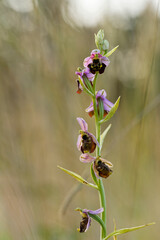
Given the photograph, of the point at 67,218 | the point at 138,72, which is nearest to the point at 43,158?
the point at 67,218

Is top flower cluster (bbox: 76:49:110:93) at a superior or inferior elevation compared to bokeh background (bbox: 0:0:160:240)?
inferior

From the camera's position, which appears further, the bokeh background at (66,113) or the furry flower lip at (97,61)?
the bokeh background at (66,113)

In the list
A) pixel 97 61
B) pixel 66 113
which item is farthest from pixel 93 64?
pixel 66 113

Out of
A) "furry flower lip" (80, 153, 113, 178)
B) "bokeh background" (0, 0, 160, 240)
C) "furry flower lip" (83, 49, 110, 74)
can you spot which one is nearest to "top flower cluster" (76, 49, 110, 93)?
"furry flower lip" (83, 49, 110, 74)

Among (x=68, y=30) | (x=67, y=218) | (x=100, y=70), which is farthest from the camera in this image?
(x=67, y=218)

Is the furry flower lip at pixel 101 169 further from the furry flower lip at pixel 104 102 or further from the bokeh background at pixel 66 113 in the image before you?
the bokeh background at pixel 66 113

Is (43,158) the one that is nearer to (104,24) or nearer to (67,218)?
(67,218)

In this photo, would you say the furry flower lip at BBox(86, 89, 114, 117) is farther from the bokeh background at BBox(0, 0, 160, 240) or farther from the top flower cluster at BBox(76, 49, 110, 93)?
the bokeh background at BBox(0, 0, 160, 240)

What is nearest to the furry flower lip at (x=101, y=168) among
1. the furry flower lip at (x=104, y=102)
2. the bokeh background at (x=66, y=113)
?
the furry flower lip at (x=104, y=102)
